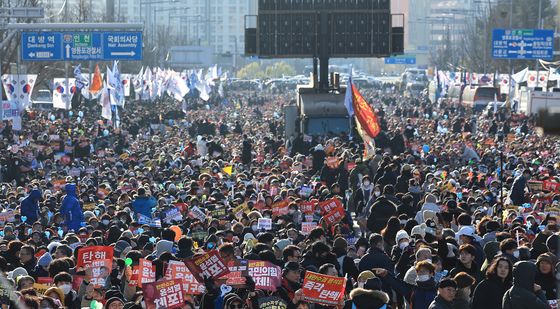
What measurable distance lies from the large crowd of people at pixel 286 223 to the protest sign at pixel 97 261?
0.03 m

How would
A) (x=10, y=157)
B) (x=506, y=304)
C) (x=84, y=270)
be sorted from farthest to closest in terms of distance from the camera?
(x=10, y=157) → (x=84, y=270) → (x=506, y=304)

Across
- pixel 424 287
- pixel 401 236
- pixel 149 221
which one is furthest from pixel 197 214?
pixel 424 287

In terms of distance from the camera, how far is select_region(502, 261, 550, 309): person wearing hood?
10406 mm

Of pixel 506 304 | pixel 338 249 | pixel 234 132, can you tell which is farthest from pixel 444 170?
pixel 234 132

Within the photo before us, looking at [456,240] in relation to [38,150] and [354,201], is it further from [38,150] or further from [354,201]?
[38,150]

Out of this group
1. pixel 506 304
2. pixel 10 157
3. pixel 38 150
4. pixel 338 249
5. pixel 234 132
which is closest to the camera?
pixel 506 304

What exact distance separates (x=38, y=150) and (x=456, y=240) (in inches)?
869

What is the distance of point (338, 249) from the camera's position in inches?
Result: 557

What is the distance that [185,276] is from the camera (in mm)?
11891

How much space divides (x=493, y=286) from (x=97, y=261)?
3.74 meters

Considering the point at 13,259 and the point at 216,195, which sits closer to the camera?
the point at 13,259

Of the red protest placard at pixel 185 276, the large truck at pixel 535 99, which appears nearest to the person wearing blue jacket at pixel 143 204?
the red protest placard at pixel 185 276

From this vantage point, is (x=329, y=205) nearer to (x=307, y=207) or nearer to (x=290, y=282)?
(x=307, y=207)

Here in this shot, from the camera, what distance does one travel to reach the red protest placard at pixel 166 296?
36.8 ft
